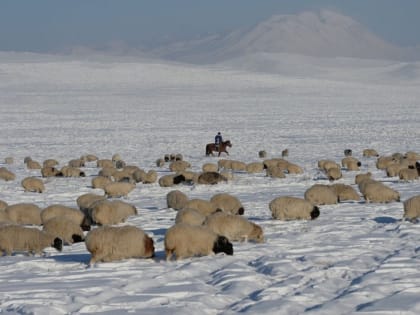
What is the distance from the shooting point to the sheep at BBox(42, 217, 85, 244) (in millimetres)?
10758

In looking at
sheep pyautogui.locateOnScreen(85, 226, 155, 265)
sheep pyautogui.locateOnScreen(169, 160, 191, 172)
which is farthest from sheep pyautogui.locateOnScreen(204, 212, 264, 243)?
sheep pyautogui.locateOnScreen(169, 160, 191, 172)

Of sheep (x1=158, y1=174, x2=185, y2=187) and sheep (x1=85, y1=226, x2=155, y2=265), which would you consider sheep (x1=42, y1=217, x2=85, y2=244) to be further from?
sheep (x1=158, y1=174, x2=185, y2=187)

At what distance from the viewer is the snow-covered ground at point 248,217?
7227 millimetres

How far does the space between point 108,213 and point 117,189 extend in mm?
4074

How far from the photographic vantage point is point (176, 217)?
36.1 feet

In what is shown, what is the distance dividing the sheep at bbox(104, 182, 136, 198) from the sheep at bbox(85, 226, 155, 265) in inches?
287

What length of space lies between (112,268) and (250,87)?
72064 millimetres

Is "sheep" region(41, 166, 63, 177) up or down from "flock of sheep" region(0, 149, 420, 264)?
up

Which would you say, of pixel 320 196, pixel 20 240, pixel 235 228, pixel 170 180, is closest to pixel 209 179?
pixel 170 180

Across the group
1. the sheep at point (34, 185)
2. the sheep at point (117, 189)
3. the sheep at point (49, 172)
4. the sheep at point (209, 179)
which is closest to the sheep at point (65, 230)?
the sheep at point (117, 189)

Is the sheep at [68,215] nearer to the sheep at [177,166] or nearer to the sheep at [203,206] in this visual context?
the sheep at [203,206]

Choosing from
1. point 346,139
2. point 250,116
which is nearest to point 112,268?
point 346,139

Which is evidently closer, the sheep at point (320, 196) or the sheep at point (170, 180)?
the sheep at point (320, 196)

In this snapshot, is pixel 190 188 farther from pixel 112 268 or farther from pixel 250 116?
pixel 250 116
